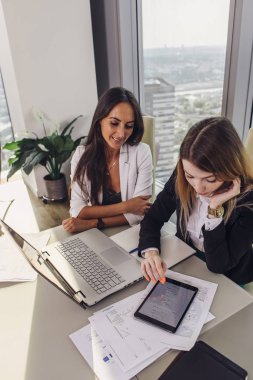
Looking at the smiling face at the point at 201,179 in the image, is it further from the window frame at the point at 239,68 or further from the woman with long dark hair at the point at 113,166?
→ the window frame at the point at 239,68

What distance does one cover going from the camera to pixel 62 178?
9.27 ft

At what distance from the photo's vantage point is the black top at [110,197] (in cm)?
155

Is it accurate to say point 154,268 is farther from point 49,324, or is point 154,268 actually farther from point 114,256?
point 49,324

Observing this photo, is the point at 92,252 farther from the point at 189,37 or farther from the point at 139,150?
the point at 189,37

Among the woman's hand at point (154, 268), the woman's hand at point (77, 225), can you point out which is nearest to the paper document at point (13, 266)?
the woman's hand at point (77, 225)

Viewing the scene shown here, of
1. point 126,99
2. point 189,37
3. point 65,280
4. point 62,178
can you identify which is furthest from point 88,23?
point 65,280

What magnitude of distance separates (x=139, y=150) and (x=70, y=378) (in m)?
1.12

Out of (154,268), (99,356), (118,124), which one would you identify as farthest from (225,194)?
(118,124)

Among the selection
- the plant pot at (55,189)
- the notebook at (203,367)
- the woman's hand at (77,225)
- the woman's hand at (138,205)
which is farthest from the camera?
the plant pot at (55,189)

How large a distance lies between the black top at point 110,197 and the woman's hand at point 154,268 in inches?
25.5

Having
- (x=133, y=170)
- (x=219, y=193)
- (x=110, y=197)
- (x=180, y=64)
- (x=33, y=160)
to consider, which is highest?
(x=180, y=64)

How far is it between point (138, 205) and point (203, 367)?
85 centimetres

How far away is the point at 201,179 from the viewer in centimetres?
93

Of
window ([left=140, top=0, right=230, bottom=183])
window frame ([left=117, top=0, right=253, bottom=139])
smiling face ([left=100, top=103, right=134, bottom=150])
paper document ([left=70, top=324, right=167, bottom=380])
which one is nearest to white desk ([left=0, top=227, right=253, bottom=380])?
paper document ([left=70, top=324, right=167, bottom=380])
